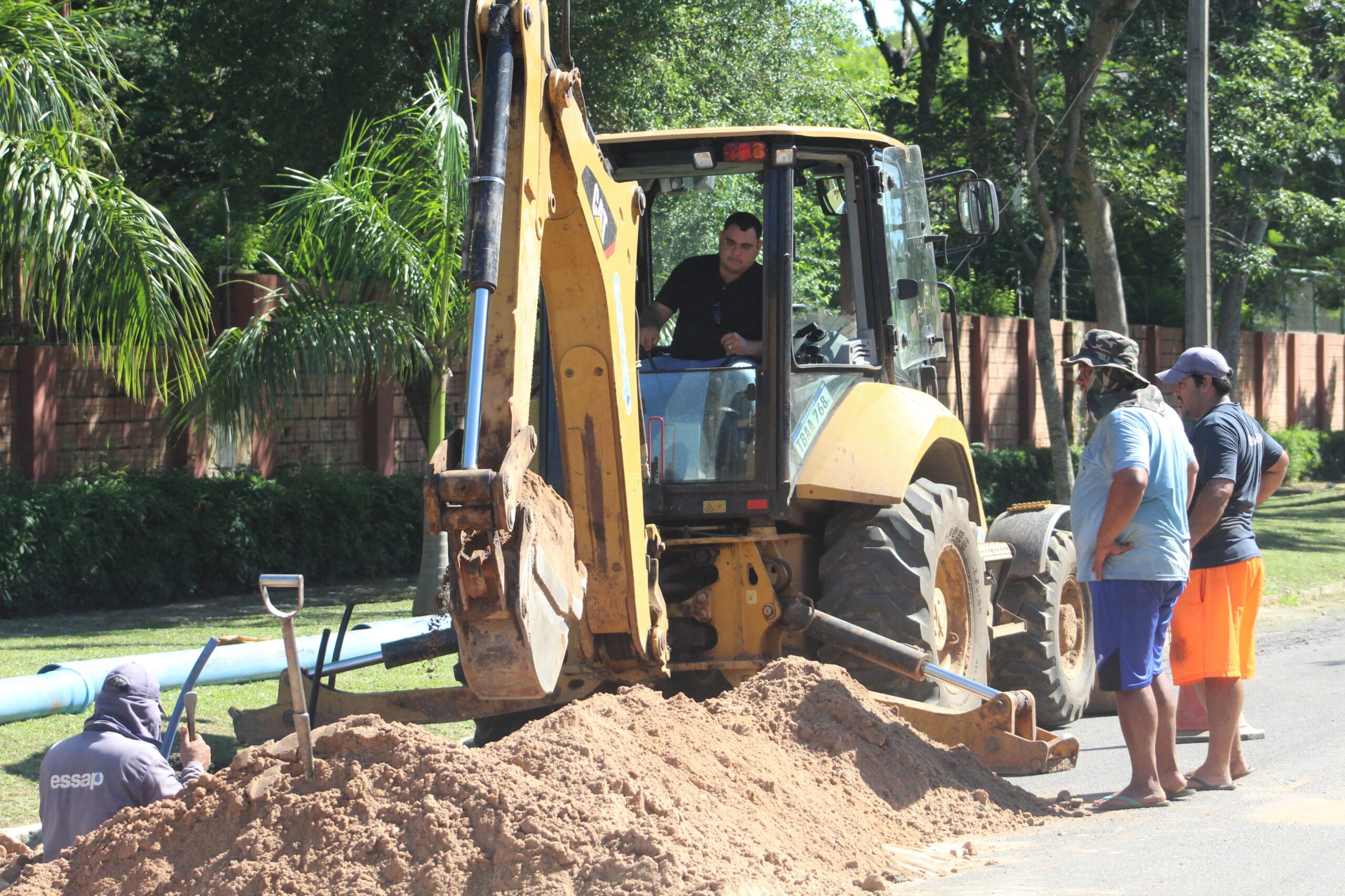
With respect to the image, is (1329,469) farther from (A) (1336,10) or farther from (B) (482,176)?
(B) (482,176)

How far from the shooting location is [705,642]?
6.60 meters

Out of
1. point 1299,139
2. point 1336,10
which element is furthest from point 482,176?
point 1336,10

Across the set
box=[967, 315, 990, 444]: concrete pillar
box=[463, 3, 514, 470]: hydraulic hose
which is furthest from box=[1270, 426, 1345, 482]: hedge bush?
box=[463, 3, 514, 470]: hydraulic hose

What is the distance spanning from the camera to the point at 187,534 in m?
13.1

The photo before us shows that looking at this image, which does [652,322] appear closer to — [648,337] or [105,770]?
[648,337]

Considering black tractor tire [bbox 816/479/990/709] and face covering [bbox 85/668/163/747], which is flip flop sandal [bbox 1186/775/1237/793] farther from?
face covering [bbox 85/668/163/747]

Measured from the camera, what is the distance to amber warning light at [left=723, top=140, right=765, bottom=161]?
6773mm

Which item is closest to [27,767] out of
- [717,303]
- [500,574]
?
[500,574]

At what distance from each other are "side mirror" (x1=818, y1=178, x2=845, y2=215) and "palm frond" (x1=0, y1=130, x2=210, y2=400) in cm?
492

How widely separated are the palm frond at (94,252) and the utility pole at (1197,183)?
915 cm

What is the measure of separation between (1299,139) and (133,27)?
14648 mm

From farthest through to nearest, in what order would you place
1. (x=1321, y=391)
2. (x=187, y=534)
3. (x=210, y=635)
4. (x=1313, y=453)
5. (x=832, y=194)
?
1. (x=1321, y=391)
2. (x=1313, y=453)
3. (x=187, y=534)
4. (x=210, y=635)
5. (x=832, y=194)

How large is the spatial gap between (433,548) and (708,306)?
534cm

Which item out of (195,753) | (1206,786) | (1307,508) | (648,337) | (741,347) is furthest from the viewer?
(1307,508)
